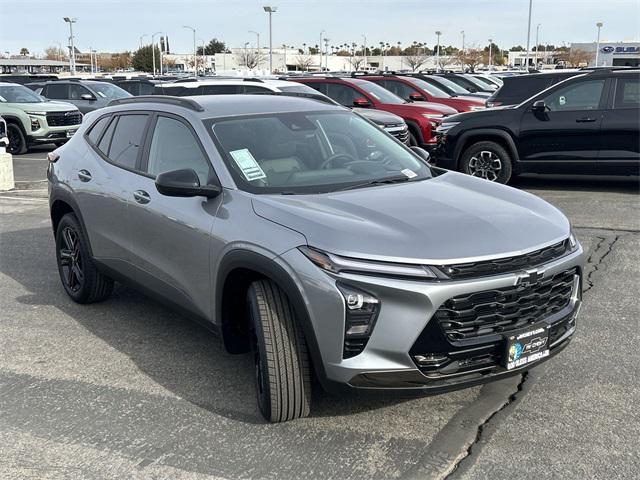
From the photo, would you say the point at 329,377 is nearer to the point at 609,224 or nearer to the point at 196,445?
the point at 196,445

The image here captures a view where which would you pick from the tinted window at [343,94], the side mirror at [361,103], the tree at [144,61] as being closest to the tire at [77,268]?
the side mirror at [361,103]

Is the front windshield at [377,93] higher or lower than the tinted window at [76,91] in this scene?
higher

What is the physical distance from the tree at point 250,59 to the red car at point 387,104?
68.6 metres

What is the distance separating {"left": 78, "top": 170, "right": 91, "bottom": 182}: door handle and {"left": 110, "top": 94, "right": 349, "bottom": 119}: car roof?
57cm

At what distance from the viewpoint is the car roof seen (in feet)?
15.3

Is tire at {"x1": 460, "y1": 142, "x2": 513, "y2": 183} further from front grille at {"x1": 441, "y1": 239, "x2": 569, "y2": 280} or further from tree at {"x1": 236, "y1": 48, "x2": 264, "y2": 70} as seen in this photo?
tree at {"x1": 236, "y1": 48, "x2": 264, "y2": 70}

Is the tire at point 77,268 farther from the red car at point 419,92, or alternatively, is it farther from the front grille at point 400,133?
the red car at point 419,92

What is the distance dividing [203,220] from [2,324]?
7.65ft

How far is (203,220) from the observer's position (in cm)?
410

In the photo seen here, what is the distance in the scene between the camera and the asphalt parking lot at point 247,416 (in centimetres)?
334

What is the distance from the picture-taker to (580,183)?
11.5 meters

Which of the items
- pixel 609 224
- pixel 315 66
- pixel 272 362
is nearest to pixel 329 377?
pixel 272 362

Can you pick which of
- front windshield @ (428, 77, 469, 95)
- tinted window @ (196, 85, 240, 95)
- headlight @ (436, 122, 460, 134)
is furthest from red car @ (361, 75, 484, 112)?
tinted window @ (196, 85, 240, 95)

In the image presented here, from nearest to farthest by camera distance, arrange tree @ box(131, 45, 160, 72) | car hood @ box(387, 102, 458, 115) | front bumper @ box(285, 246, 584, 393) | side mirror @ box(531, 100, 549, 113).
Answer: front bumper @ box(285, 246, 584, 393) → side mirror @ box(531, 100, 549, 113) → car hood @ box(387, 102, 458, 115) → tree @ box(131, 45, 160, 72)
